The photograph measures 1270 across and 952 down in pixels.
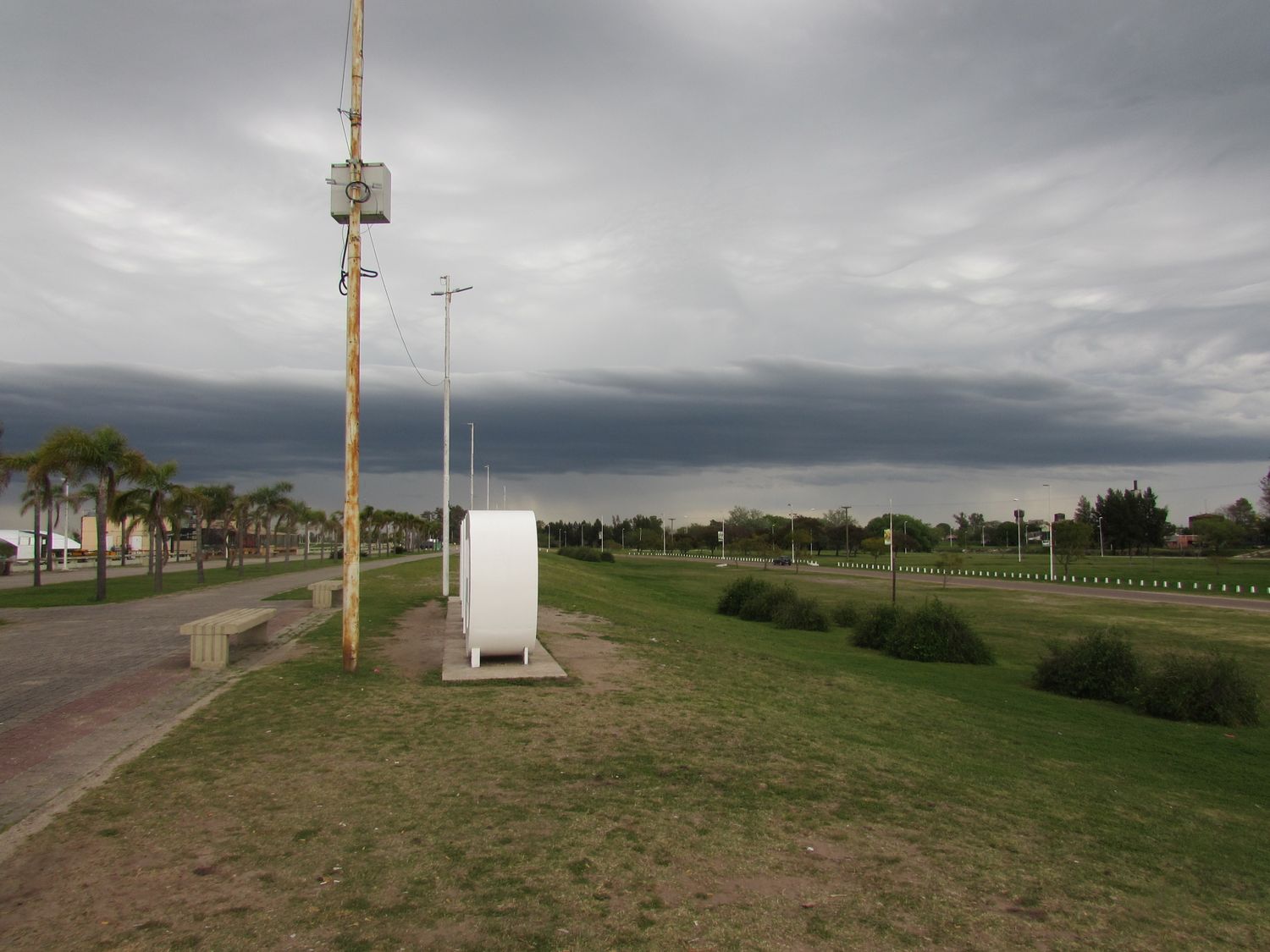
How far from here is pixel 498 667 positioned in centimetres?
1012

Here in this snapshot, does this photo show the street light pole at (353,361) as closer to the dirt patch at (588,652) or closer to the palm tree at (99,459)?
the dirt patch at (588,652)

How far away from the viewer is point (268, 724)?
24.4 ft

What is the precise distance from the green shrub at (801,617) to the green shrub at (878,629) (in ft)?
10.4

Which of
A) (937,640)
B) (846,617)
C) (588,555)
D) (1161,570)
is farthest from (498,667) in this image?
(1161,570)

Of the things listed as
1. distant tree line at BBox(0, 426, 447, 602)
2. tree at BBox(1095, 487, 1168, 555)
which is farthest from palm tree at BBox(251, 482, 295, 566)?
tree at BBox(1095, 487, 1168, 555)

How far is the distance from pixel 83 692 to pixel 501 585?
4486mm

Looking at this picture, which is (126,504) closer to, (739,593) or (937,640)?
(739,593)

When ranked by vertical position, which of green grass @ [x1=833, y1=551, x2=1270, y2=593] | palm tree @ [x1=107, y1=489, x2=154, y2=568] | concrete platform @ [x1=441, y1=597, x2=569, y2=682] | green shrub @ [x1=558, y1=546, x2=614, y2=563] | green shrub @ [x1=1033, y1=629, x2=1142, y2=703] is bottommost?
green grass @ [x1=833, y1=551, x2=1270, y2=593]

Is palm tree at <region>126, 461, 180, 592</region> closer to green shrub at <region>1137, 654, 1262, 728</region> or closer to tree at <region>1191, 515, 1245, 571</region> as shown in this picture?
green shrub at <region>1137, 654, 1262, 728</region>

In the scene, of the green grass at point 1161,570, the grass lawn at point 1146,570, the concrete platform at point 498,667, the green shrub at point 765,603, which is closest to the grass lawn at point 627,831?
the concrete platform at point 498,667

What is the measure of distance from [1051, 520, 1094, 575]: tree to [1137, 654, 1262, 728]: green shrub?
6150 cm

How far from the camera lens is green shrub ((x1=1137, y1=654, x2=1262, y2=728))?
1298 cm

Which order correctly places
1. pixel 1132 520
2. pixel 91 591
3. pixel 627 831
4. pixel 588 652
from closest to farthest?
1. pixel 627 831
2. pixel 588 652
3. pixel 91 591
4. pixel 1132 520

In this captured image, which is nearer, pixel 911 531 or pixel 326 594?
pixel 326 594
